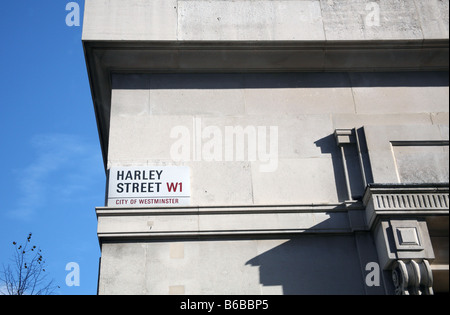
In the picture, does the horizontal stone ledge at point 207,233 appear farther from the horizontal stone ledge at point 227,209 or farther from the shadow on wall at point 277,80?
the shadow on wall at point 277,80

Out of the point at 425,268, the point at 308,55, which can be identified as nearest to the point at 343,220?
the point at 425,268

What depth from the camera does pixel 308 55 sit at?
16.8 meters

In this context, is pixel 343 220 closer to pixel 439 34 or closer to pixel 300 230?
pixel 300 230

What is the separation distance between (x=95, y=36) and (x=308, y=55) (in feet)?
17.9

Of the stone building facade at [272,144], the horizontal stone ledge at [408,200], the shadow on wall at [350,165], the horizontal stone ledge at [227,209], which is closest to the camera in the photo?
the horizontal stone ledge at [408,200]

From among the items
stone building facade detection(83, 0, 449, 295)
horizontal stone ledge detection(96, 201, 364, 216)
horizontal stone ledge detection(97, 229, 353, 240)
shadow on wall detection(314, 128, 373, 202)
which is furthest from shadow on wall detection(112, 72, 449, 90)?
horizontal stone ledge detection(97, 229, 353, 240)

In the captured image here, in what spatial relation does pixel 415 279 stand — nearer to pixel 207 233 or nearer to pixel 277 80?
pixel 207 233

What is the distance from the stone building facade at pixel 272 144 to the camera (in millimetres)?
13633

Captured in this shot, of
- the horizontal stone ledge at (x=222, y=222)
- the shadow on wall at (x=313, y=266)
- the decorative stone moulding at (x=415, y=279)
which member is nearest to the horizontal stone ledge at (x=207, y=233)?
the horizontal stone ledge at (x=222, y=222)

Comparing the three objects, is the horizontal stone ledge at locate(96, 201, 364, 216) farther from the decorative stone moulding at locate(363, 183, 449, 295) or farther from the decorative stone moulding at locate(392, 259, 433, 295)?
the decorative stone moulding at locate(392, 259, 433, 295)

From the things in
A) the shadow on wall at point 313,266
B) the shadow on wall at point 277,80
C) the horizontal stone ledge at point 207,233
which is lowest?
the shadow on wall at point 313,266

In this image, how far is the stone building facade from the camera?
13.6m

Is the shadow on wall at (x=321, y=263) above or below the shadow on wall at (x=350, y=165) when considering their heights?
below

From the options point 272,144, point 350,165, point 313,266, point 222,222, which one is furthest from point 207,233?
point 350,165
